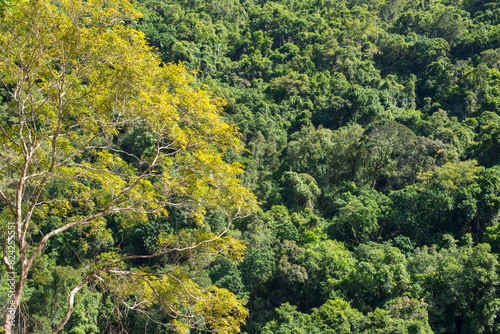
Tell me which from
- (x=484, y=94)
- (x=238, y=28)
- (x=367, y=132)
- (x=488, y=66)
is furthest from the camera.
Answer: (x=238, y=28)

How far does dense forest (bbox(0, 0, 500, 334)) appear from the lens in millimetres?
6070

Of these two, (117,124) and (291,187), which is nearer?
(117,124)

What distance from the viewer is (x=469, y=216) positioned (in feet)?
68.6

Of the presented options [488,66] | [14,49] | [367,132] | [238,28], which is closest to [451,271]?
[367,132]

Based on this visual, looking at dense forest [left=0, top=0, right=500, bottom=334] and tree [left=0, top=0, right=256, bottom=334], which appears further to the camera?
dense forest [left=0, top=0, right=500, bottom=334]

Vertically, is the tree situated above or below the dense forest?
above

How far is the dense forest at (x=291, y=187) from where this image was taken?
19.9 ft

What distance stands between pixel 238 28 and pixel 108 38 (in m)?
50.7

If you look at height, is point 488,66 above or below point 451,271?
above

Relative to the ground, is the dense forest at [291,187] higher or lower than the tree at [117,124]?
lower

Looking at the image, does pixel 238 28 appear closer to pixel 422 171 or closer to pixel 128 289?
pixel 422 171

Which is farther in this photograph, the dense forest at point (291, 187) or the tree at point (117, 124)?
the dense forest at point (291, 187)

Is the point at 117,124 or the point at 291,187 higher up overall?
the point at 117,124

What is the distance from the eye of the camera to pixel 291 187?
26453 millimetres
